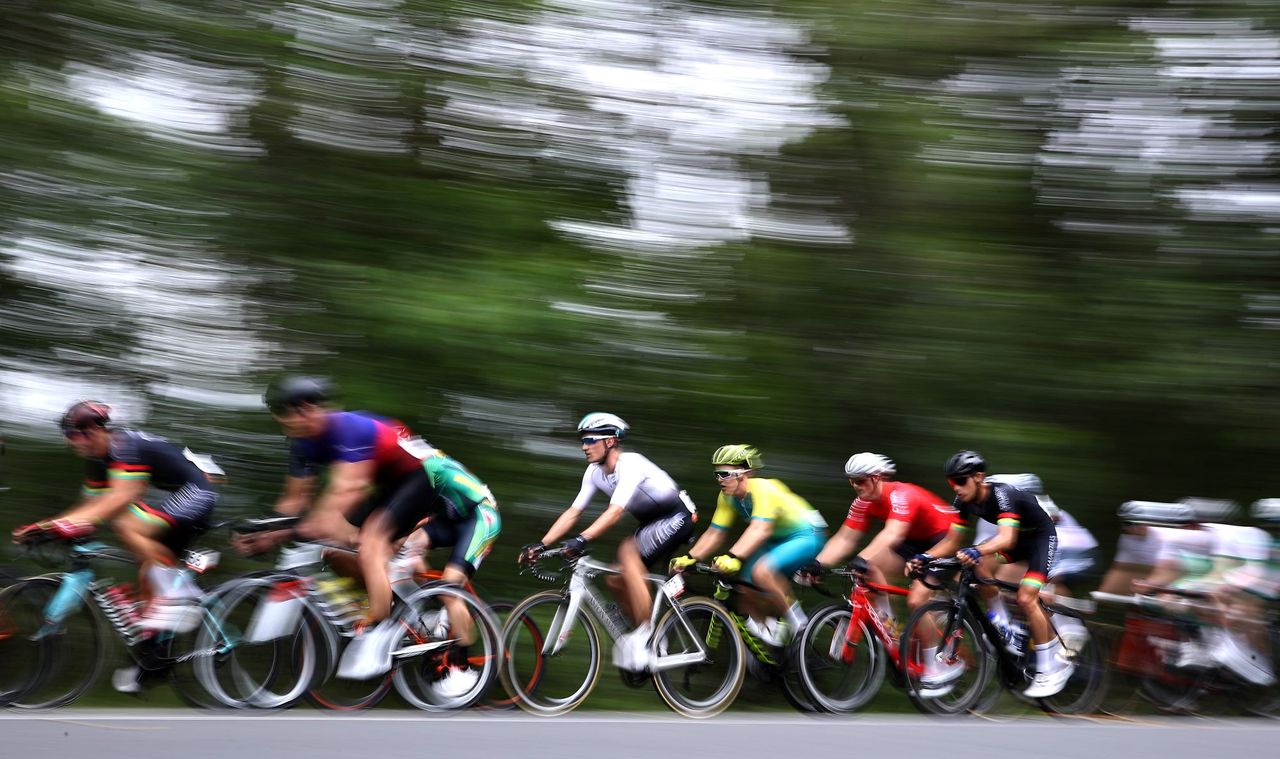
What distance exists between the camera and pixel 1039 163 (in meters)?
10.7

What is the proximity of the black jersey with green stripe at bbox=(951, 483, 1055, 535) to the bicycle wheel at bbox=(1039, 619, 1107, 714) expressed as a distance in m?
1.11

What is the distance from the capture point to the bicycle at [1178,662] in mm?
9617

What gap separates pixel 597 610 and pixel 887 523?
213 cm

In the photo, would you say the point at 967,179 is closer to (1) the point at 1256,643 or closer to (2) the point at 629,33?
(2) the point at 629,33

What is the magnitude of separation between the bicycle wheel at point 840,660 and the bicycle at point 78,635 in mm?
3597

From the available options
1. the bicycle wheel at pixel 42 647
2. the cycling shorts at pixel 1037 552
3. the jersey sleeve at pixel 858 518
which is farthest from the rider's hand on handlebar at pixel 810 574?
the bicycle wheel at pixel 42 647

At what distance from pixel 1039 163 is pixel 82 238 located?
7729 mm

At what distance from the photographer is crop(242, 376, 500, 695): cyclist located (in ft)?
Answer: 22.7

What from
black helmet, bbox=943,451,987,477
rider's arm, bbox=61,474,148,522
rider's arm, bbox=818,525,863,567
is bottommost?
rider's arm, bbox=818,525,863,567

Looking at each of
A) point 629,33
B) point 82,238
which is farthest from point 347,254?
point 629,33

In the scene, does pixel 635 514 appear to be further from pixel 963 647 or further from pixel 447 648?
pixel 963 647

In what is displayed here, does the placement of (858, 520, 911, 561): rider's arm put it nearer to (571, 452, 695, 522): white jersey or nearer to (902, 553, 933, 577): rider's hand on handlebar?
(902, 553, 933, 577): rider's hand on handlebar

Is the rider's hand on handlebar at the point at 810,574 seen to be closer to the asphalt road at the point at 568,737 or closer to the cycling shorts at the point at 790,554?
the cycling shorts at the point at 790,554

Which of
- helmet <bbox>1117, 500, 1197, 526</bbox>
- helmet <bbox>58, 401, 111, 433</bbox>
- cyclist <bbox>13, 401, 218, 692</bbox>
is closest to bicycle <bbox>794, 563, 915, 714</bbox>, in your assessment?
helmet <bbox>1117, 500, 1197, 526</bbox>
